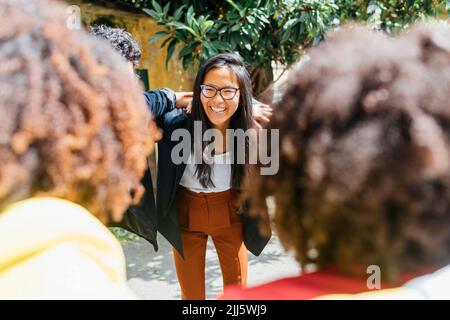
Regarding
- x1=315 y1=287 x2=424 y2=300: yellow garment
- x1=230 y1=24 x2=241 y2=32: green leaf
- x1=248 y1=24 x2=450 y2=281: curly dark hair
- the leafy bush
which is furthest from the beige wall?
x1=315 y1=287 x2=424 y2=300: yellow garment

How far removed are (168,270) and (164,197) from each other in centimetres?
208

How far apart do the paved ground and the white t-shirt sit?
1.55 m

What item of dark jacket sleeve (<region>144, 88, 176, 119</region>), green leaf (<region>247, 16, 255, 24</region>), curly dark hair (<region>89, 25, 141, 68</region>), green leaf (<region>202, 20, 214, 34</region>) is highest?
green leaf (<region>247, 16, 255, 24</region>)

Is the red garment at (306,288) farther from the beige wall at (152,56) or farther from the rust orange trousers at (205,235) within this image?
the beige wall at (152,56)

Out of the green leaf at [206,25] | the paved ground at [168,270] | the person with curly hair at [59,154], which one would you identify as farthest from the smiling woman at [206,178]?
the paved ground at [168,270]

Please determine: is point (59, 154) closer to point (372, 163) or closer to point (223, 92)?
point (372, 163)

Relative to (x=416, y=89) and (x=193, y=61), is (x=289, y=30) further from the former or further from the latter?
(x=416, y=89)

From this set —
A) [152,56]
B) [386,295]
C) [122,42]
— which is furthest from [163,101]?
[152,56]

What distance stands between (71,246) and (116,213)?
26 centimetres

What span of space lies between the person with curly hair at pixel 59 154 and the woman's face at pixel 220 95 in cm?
117

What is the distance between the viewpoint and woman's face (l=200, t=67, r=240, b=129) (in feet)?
7.55

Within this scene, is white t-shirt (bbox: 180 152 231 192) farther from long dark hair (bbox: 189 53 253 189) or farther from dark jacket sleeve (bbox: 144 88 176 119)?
dark jacket sleeve (bbox: 144 88 176 119)

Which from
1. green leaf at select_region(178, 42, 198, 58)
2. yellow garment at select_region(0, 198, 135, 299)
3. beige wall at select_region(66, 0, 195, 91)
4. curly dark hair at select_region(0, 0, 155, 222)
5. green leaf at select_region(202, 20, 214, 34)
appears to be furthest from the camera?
beige wall at select_region(66, 0, 195, 91)

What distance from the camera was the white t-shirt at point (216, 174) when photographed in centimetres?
239
